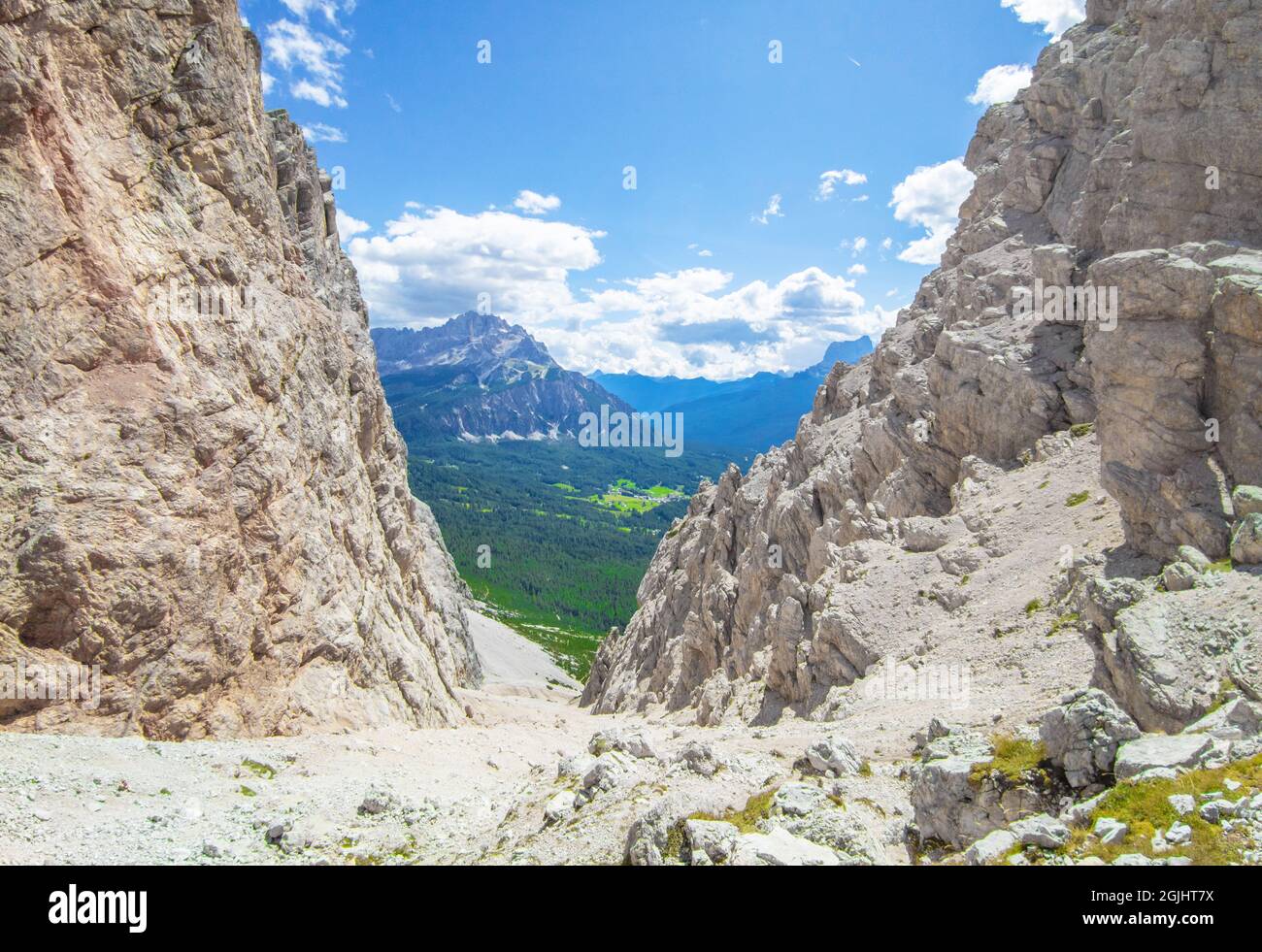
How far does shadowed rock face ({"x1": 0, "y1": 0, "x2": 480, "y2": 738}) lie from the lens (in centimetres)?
2516

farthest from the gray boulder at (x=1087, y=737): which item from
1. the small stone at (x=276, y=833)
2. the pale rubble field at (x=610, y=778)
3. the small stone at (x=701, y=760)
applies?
the small stone at (x=276, y=833)

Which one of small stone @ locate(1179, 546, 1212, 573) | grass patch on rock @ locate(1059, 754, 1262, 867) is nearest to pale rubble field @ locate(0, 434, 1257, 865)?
grass patch on rock @ locate(1059, 754, 1262, 867)

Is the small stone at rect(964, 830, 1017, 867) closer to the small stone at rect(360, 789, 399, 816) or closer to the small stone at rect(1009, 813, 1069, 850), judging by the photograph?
the small stone at rect(1009, 813, 1069, 850)

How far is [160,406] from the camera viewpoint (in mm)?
28344

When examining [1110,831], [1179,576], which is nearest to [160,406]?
[1110,831]

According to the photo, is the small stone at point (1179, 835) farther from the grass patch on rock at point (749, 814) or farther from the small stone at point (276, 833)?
the small stone at point (276, 833)

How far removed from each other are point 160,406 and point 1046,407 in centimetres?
4682

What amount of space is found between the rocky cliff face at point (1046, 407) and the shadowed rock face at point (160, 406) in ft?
90.5

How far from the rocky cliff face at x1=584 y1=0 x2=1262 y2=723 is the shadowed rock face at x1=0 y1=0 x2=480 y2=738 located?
27.6 meters
